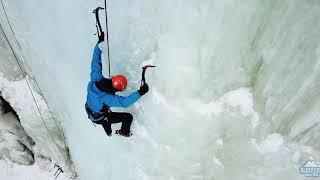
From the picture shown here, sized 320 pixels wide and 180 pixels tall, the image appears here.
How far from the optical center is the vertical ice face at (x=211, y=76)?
2.79 m

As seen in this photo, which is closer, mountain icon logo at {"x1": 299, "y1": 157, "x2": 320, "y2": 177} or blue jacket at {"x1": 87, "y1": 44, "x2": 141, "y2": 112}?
mountain icon logo at {"x1": 299, "y1": 157, "x2": 320, "y2": 177}

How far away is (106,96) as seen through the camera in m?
3.77

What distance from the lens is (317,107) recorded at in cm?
299

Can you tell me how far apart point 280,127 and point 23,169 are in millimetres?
6920

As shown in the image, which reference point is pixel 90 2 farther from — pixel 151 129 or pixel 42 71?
pixel 42 71

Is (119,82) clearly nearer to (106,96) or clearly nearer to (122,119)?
(106,96)

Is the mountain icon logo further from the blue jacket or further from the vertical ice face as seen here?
the blue jacket

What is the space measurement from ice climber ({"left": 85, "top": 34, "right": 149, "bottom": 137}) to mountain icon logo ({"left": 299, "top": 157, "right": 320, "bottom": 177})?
4.97 feet

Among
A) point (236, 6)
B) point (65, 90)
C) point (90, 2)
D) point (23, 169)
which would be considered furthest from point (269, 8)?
point (23, 169)

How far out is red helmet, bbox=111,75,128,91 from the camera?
3.60 meters

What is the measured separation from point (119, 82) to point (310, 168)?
6.05ft

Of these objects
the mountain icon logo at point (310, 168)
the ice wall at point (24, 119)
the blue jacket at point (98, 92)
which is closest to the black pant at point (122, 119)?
the blue jacket at point (98, 92)

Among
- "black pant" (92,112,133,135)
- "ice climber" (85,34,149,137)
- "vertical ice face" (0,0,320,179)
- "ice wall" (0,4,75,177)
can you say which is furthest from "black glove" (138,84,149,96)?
"ice wall" (0,4,75,177)

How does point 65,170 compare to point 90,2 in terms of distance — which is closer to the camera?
point 90,2
